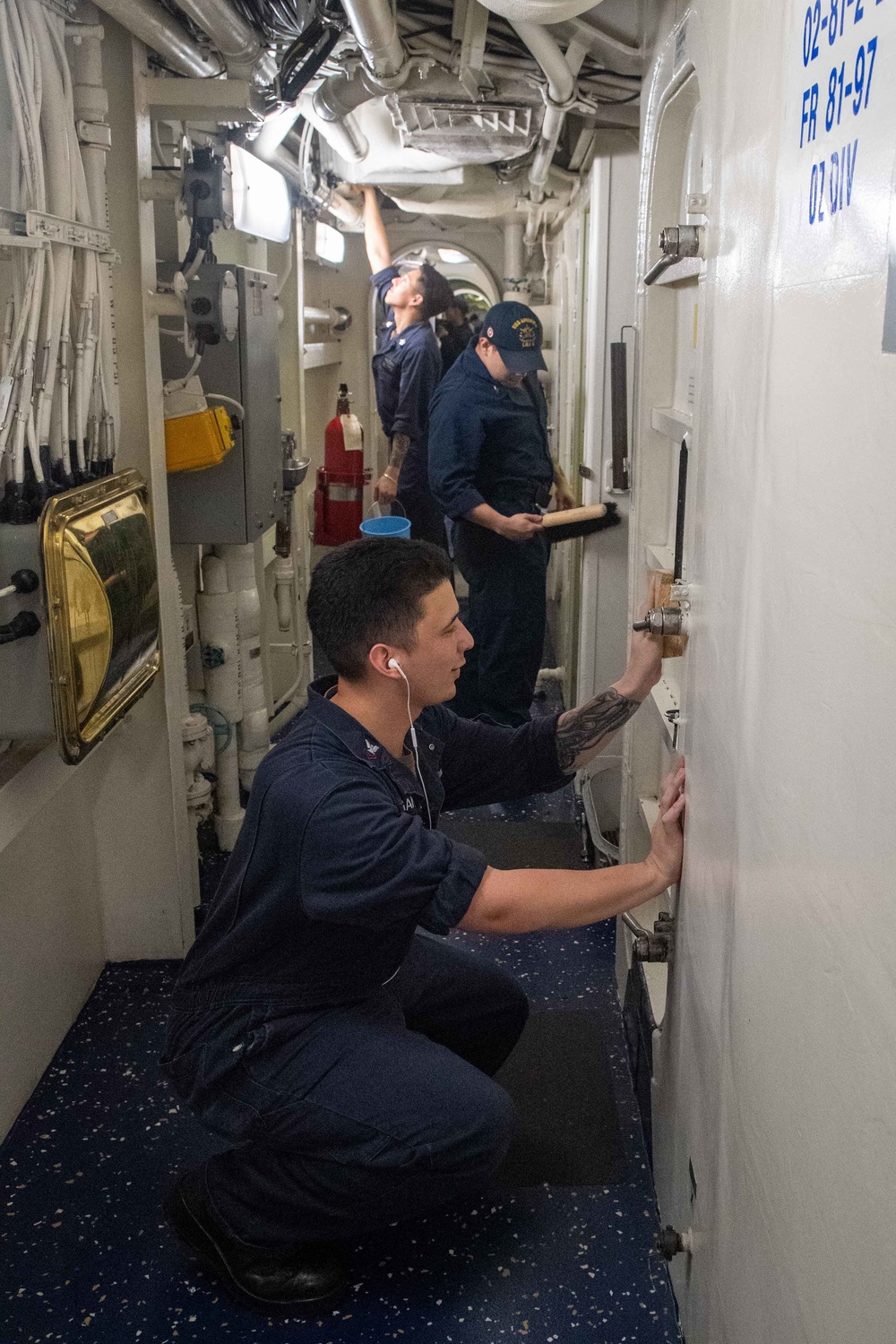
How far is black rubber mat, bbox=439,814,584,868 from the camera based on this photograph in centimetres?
389

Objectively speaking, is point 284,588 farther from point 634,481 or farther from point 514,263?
point 514,263

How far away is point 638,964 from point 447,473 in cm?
231

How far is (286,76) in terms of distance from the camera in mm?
3043

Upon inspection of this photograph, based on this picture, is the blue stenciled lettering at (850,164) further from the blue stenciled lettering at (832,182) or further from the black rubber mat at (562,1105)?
the black rubber mat at (562,1105)

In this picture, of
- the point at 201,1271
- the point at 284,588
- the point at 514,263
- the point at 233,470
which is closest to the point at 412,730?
the point at 201,1271

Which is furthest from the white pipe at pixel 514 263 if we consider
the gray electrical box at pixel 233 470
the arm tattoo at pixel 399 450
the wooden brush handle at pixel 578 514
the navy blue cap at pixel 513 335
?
the gray electrical box at pixel 233 470

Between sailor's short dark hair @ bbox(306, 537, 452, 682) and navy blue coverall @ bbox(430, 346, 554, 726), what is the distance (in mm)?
2201

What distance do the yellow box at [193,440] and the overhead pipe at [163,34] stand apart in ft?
2.80

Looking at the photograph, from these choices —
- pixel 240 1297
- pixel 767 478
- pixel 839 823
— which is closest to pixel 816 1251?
pixel 839 823

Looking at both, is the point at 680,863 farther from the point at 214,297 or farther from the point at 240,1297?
the point at 214,297

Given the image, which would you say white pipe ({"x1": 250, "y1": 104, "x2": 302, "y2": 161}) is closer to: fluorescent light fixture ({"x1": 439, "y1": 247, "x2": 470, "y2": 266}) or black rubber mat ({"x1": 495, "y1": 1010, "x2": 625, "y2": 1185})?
black rubber mat ({"x1": 495, "y1": 1010, "x2": 625, "y2": 1185})

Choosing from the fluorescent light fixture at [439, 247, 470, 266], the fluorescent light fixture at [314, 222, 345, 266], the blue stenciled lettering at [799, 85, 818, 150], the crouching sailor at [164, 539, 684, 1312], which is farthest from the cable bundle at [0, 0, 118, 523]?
the fluorescent light fixture at [439, 247, 470, 266]

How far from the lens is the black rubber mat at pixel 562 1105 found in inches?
A: 96.4

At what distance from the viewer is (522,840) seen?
4.07 meters
